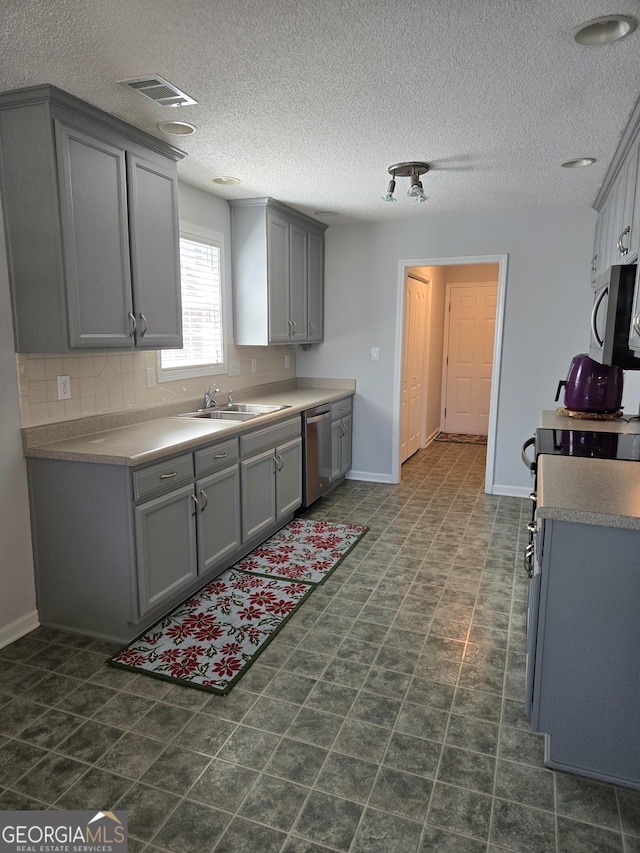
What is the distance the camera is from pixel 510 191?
12.9 ft

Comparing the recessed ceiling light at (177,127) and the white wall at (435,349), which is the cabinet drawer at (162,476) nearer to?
the recessed ceiling light at (177,127)

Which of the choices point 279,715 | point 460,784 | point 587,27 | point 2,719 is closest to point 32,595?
point 2,719

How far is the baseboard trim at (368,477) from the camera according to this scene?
5.44m

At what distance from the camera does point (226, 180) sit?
369cm

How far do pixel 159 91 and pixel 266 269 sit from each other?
204cm

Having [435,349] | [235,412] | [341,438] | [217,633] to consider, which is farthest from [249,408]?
[435,349]

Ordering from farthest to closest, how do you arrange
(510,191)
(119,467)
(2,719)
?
(510,191), (119,467), (2,719)

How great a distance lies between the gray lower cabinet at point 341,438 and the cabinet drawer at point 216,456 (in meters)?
1.71

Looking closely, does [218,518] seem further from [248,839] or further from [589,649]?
[589,649]

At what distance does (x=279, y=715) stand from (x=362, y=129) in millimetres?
2674

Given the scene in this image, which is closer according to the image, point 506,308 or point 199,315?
point 199,315

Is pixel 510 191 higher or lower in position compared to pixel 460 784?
higher

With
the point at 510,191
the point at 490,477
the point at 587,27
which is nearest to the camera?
the point at 587,27

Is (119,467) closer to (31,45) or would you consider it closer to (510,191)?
(31,45)
